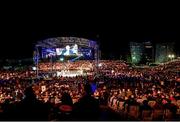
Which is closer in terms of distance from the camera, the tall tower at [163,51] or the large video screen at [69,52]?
the large video screen at [69,52]

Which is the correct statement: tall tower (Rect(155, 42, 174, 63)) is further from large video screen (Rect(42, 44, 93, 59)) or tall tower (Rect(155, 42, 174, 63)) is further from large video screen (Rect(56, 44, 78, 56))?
large video screen (Rect(56, 44, 78, 56))

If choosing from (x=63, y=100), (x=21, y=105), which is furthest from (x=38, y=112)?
(x=63, y=100)

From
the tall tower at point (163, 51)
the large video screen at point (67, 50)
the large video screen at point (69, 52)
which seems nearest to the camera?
the large video screen at point (69, 52)

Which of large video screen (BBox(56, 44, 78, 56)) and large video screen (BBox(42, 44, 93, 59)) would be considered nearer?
large video screen (BBox(42, 44, 93, 59))

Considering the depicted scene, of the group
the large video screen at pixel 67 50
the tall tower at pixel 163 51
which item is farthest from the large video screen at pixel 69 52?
the tall tower at pixel 163 51

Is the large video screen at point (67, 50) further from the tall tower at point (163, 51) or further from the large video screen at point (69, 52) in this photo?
the tall tower at point (163, 51)

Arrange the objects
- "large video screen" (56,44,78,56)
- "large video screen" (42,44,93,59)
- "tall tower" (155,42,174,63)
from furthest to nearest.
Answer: "tall tower" (155,42,174,63) → "large video screen" (56,44,78,56) → "large video screen" (42,44,93,59)

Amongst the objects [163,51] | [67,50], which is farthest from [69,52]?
[163,51]

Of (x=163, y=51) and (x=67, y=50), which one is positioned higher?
(x=163, y=51)

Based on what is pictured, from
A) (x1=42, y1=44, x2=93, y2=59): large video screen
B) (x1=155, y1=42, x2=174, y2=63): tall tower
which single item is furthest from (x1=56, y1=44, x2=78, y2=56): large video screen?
(x1=155, y1=42, x2=174, y2=63): tall tower

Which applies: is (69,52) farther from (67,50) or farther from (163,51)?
(163,51)

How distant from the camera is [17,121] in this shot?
22.5ft

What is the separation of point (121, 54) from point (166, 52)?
Result: 25.8 m

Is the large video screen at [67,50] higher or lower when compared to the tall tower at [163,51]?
lower
